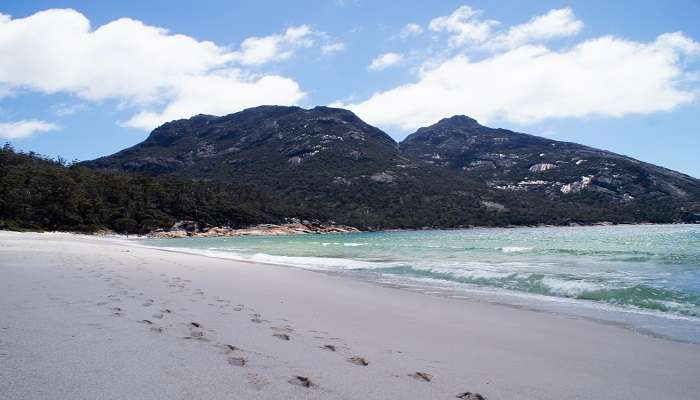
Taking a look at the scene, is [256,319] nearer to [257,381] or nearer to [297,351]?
[297,351]

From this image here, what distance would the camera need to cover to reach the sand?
3.22m

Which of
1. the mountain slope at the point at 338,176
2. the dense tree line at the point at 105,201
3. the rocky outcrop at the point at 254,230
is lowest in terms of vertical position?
the rocky outcrop at the point at 254,230

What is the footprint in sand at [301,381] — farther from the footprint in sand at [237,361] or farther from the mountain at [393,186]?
the mountain at [393,186]

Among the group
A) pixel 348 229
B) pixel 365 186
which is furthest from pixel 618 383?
pixel 365 186

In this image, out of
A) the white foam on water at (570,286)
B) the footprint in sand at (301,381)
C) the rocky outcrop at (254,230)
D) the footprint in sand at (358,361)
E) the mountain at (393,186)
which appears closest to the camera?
the footprint in sand at (301,381)

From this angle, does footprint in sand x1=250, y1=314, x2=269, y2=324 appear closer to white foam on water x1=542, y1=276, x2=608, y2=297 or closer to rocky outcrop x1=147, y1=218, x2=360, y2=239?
white foam on water x1=542, y1=276, x2=608, y2=297

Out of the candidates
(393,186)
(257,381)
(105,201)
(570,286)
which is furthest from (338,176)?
(257,381)

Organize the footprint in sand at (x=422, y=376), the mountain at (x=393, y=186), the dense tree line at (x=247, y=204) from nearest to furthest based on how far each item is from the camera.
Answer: the footprint in sand at (x=422, y=376)
the dense tree line at (x=247, y=204)
the mountain at (x=393, y=186)

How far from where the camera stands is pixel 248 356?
4.07 meters

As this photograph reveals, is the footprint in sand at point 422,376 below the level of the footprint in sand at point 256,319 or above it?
above

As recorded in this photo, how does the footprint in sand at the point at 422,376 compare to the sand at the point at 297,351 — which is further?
the footprint in sand at the point at 422,376

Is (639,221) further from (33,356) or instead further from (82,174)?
(33,356)

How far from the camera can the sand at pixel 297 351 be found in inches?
127

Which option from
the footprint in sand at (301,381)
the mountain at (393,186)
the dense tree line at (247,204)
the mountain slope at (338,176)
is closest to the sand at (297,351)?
the footprint in sand at (301,381)
